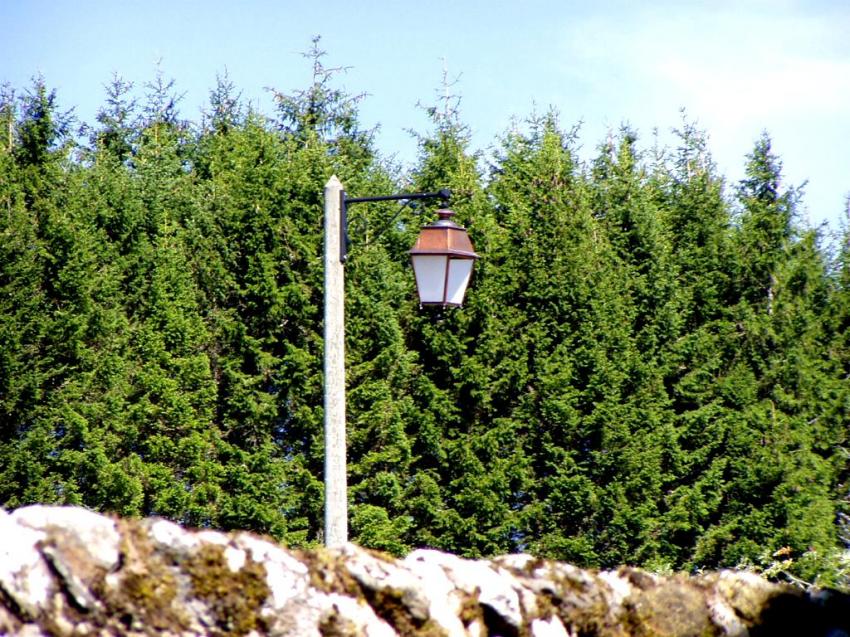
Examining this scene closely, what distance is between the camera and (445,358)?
11.5 m

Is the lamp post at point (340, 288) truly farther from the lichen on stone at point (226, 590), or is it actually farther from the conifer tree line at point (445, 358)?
the conifer tree line at point (445, 358)

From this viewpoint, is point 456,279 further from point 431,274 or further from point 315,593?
point 315,593

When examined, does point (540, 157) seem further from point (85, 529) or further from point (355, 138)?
point (85, 529)

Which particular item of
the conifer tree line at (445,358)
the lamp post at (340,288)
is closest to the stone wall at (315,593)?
the lamp post at (340,288)

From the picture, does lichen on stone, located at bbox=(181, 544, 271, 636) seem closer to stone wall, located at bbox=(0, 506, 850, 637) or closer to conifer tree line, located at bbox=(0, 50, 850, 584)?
stone wall, located at bbox=(0, 506, 850, 637)

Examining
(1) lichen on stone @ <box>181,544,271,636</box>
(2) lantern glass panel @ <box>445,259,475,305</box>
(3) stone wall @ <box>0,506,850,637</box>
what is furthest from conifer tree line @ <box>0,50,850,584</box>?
(1) lichen on stone @ <box>181,544,271,636</box>

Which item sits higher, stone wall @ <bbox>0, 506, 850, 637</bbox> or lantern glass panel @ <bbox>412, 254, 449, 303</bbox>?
lantern glass panel @ <bbox>412, 254, 449, 303</bbox>

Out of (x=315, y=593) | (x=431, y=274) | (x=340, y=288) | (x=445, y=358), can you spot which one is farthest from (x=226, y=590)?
(x=445, y=358)

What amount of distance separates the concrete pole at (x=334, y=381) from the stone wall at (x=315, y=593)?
7.44 feet

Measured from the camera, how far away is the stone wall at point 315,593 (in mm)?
2617

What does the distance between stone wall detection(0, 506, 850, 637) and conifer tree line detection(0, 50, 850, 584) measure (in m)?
6.07

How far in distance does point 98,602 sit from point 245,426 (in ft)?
26.6

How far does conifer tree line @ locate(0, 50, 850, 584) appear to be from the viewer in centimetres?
1033

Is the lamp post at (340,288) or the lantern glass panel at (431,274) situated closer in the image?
the lamp post at (340,288)
